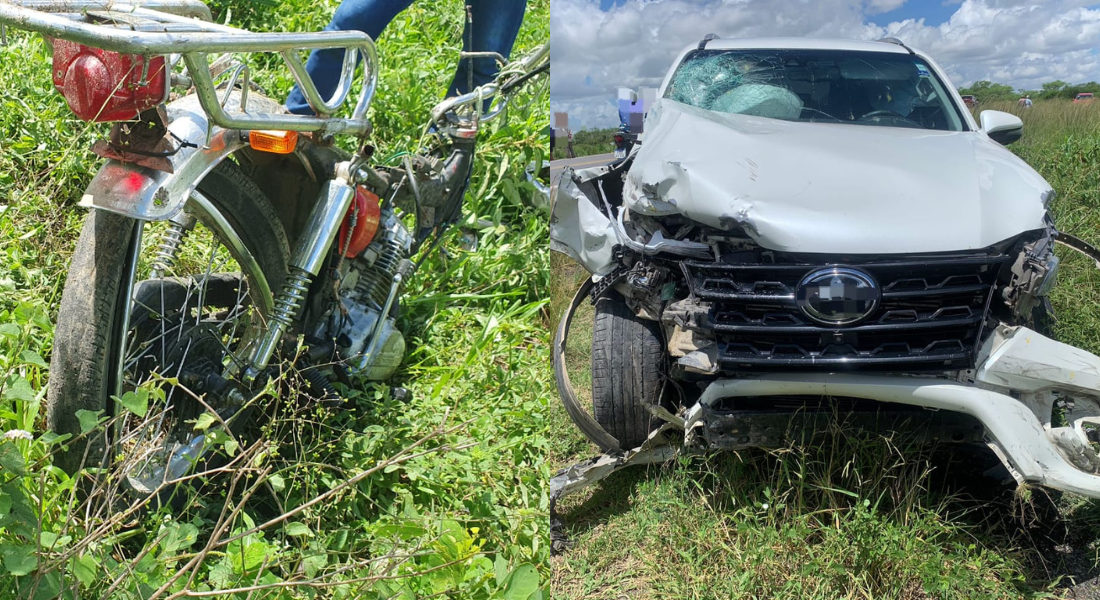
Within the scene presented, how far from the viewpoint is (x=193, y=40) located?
62.4 inches

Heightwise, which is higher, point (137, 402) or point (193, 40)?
point (193, 40)

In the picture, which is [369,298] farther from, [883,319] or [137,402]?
[883,319]

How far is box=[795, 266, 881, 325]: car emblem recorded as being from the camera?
202 centimetres

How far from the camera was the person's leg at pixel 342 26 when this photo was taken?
2775 mm

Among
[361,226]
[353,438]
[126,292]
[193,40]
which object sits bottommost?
[353,438]

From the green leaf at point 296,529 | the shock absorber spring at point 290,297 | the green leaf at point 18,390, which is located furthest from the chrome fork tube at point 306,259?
the green leaf at point 18,390

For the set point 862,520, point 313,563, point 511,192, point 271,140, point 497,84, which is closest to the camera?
point 313,563

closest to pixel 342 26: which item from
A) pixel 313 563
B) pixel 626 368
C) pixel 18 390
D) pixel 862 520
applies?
pixel 626 368

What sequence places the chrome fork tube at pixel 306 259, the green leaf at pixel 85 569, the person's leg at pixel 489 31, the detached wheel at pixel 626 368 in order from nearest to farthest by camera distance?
the green leaf at pixel 85 569 → the chrome fork tube at pixel 306 259 → the detached wheel at pixel 626 368 → the person's leg at pixel 489 31

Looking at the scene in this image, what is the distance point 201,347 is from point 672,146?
4.36 feet

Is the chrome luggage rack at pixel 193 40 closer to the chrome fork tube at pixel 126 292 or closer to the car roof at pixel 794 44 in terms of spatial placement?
the chrome fork tube at pixel 126 292

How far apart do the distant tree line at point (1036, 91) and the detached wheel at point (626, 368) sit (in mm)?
1053

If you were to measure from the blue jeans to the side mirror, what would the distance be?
1.59 meters

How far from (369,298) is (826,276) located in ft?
4.61
